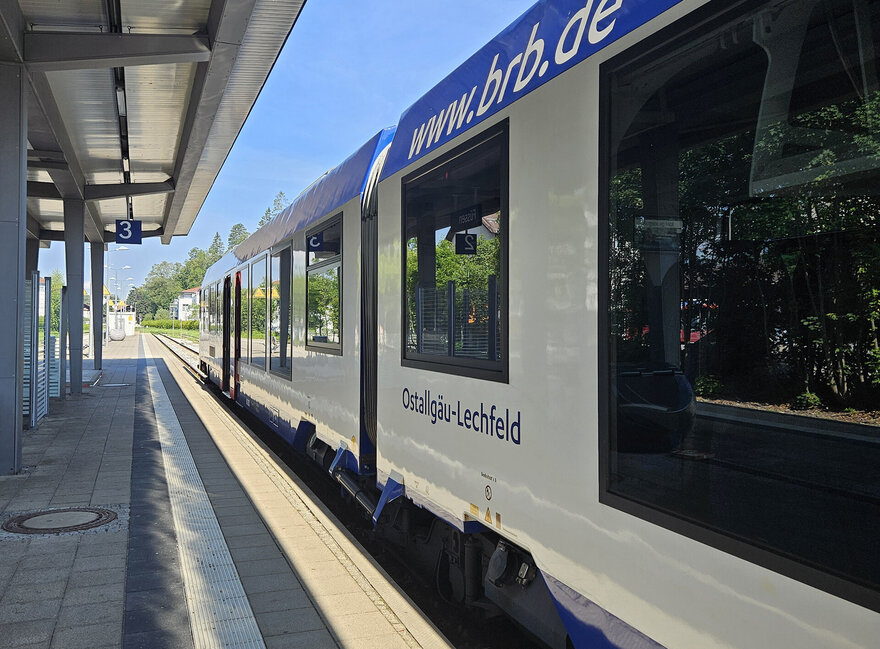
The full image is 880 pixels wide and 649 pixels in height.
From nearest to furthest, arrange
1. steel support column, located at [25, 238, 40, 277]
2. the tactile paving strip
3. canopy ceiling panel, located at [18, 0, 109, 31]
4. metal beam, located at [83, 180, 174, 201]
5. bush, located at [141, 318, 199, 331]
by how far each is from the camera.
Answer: the tactile paving strip
canopy ceiling panel, located at [18, 0, 109, 31]
metal beam, located at [83, 180, 174, 201]
steel support column, located at [25, 238, 40, 277]
bush, located at [141, 318, 199, 331]

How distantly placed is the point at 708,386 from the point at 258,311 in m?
8.97

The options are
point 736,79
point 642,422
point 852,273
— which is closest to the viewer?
point 852,273

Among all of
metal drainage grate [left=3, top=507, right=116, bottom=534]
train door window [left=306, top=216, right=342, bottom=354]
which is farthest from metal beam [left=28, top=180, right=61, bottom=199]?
metal drainage grate [left=3, top=507, right=116, bottom=534]

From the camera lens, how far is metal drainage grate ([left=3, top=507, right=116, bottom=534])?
5.76 meters

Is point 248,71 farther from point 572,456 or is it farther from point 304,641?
point 572,456

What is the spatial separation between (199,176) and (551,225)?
542 inches

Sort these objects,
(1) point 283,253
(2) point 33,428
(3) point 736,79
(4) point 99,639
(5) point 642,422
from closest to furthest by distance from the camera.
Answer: (3) point 736,79 < (5) point 642,422 < (4) point 99,639 < (1) point 283,253 < (2) point 33,428

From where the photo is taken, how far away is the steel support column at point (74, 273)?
15.8 metres

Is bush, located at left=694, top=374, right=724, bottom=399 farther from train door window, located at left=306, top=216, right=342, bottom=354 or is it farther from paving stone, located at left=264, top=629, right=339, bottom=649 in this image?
train door window, located at left=306, top=216, right=342, bottom=354

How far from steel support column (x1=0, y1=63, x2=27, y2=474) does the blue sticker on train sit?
506cm

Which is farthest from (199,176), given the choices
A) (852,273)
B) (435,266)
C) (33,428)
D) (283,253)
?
(852,273)

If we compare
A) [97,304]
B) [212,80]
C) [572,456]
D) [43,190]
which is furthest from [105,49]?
[97,304]

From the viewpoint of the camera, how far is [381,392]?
5.08 meters

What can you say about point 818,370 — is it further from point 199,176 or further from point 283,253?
point 199,176
